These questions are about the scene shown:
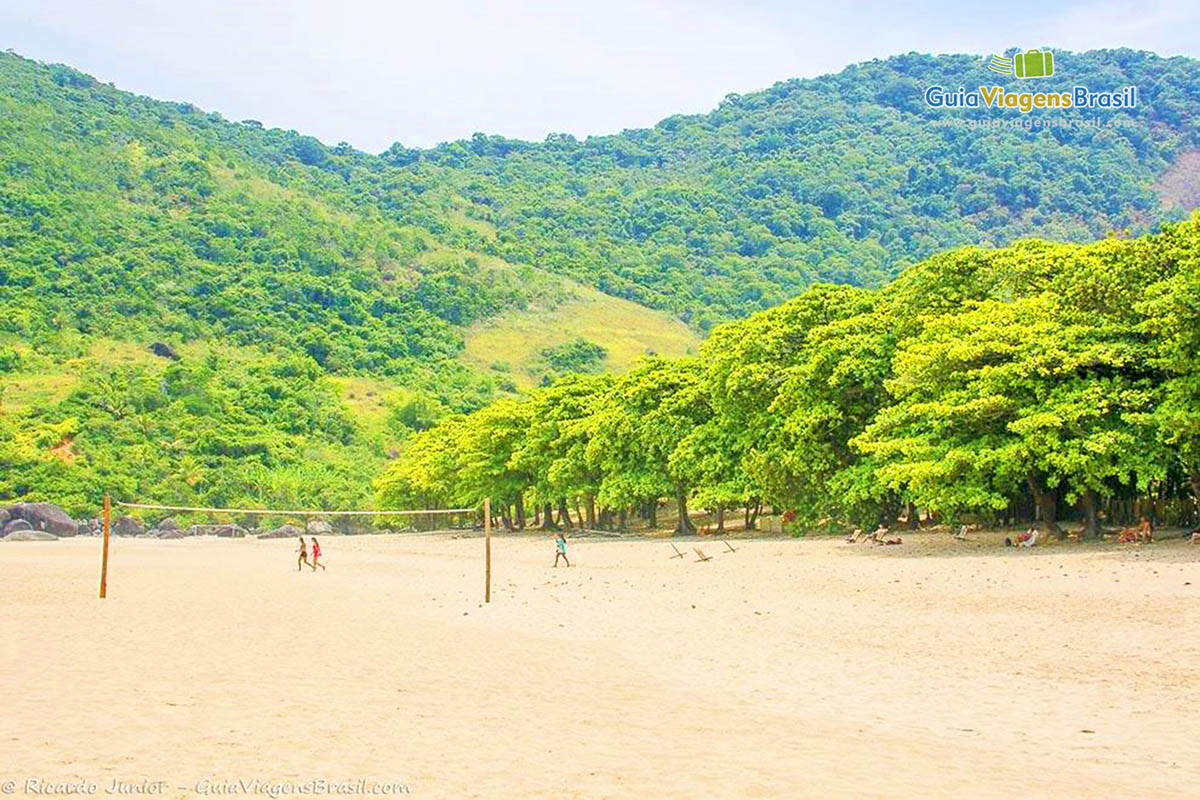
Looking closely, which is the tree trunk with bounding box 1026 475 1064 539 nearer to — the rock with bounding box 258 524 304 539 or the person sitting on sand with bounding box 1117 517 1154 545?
the person sitting on sand with bounding box 1117 517 1154 545

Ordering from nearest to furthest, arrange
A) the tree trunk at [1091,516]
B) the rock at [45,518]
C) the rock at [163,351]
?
the tree trunk at [1091,516]
the rock at [45,518]
the rock at [163,351]

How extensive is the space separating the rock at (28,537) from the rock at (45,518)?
3.63 meters

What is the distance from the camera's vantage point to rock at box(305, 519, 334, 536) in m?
97.9

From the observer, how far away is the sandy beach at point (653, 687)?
32.3 feet

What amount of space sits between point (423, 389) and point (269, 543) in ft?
270

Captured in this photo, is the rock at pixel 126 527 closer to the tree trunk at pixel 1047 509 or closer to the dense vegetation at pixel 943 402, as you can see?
the dense vegetation at pixel 943 402

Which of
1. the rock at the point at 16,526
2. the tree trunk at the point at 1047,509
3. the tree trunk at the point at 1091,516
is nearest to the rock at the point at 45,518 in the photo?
the rock at the point at 16,526

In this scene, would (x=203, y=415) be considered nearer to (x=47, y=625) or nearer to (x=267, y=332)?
(x=267, y=332)

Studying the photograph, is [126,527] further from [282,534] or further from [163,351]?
[163,351]

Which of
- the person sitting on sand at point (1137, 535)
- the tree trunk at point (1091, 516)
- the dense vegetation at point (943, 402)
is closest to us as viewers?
the dense vegetation at point (943, 402)

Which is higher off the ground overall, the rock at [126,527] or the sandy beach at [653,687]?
the rock at [126,527]

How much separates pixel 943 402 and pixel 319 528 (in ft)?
259

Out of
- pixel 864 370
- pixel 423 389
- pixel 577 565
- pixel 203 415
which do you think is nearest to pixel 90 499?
pixel 203 415

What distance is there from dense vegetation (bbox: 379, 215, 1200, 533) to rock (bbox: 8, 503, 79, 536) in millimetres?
47481
